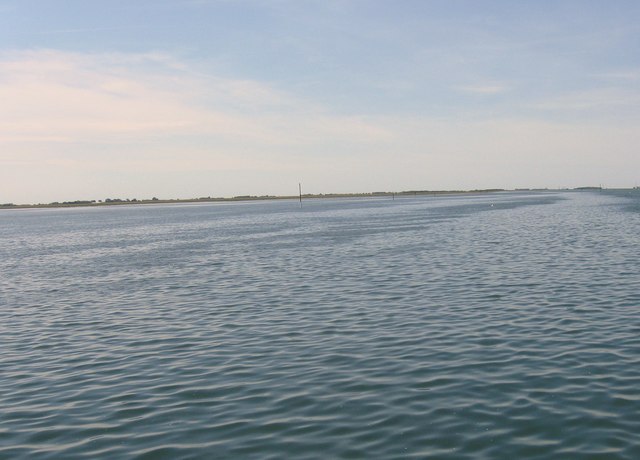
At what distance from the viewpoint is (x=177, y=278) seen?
134 feet

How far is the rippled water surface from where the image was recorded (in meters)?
13.0

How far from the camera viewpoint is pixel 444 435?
12.9m

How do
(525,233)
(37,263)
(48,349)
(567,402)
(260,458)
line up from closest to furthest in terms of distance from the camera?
(260,458) → (567,402) → (48,349) → (37,263) → (525,233)

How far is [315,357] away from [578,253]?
33252 millimetres

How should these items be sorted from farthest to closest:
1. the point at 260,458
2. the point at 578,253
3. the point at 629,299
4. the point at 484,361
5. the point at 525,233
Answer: the point at 525,233 → the point at 578,253 → the point at 629,299 → the point at 484,361 → the point at 260,458

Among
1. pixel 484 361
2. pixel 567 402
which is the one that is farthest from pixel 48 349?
pixel 567 402

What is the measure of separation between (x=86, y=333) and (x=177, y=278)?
16.3 m

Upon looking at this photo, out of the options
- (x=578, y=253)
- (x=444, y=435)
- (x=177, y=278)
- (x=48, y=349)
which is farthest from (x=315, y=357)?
(x=578, y=253)

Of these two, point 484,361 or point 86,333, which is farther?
point 86,333

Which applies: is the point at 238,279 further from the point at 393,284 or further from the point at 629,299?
the point at 629,299

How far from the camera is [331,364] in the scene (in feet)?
60.8

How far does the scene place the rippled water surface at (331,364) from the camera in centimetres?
1299

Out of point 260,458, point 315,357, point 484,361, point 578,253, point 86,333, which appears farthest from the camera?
point 578,253

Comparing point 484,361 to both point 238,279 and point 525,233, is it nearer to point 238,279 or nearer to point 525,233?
point 238,279
